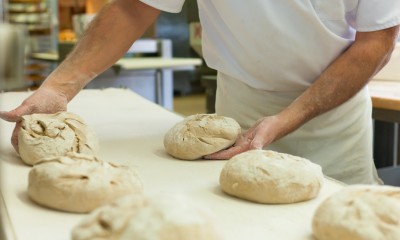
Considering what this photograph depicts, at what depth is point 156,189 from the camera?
0.97m

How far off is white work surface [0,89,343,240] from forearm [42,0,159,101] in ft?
0.64

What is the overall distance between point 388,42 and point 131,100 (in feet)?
3.69

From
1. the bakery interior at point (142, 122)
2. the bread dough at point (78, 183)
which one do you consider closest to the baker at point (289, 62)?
the bakery interior at point (142, 122)

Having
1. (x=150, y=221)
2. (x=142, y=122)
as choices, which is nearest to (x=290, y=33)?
(x=142, y=122)

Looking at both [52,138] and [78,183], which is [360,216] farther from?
[52,138]

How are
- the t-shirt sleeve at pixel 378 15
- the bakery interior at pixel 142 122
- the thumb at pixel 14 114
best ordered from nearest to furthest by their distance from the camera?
the bakery interior at pixel 142 122 → the thumb at pixel 14 114 → the t-shirt sleeve at pixel 378 15

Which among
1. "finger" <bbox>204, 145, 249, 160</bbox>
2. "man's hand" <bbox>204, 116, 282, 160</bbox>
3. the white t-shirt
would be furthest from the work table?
"finger" <bbox>204, 145, 249, 160</bbox>

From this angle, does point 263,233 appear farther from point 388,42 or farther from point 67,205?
point 388,42

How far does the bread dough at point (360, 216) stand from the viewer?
0.68 metres

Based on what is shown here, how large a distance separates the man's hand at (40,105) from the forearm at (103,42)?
0.05 meters

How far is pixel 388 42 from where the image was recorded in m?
1.40

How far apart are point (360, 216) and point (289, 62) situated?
821mm

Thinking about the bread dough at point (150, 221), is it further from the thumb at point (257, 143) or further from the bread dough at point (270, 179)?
the thumb at point (257, 143)

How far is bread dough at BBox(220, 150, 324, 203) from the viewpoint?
2.91 feet
